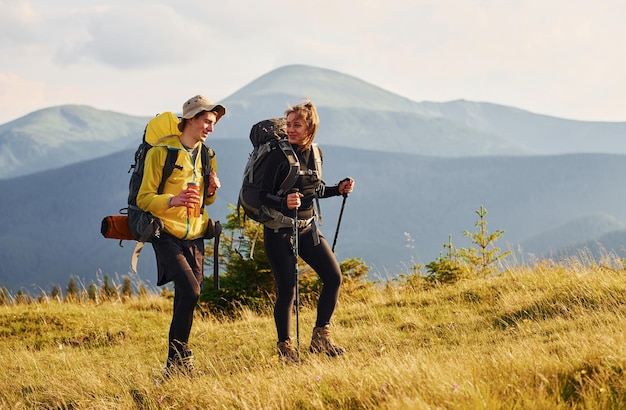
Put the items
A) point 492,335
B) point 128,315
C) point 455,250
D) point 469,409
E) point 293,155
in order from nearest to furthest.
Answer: point 469,409 < point 293,155 < point 492,335 < point 128,315 < point 455,250

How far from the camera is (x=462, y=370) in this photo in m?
5.34

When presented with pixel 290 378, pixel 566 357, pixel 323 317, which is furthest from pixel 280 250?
pixel 566 357

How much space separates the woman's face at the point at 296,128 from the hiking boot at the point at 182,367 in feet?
7.43

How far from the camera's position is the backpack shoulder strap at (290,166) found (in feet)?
21.5

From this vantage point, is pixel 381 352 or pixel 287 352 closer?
pixel 287 352

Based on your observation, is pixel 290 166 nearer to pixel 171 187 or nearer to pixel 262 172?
pixel 262 172

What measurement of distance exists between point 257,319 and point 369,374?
229 inches

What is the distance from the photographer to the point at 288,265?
6.86 m

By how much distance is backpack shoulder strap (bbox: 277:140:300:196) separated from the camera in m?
6.56

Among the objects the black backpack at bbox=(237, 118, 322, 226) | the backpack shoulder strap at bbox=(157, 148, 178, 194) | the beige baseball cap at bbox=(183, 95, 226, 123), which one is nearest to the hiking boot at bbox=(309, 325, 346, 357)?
the black backpack at bbox=(237, 118, 322, 226)

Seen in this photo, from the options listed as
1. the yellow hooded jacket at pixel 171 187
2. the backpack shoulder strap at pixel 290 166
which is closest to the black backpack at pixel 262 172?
the backpack shoulder strap at pixel 290 166

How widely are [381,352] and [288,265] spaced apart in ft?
4.64

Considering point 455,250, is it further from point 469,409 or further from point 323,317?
point 469,409

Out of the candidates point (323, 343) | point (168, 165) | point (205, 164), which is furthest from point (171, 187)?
point (323, 343)
